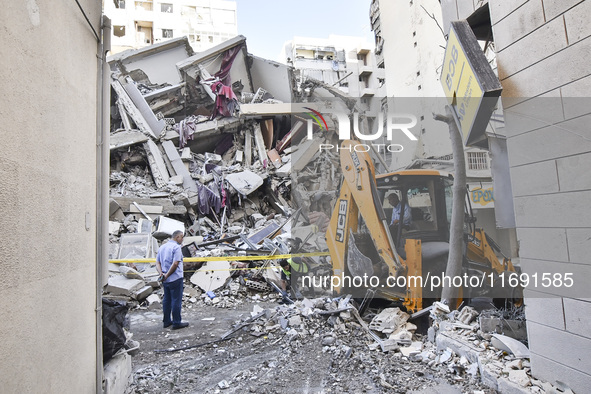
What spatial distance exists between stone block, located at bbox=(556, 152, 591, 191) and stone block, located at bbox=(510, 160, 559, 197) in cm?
5

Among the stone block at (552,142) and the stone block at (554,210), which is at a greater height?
the stone block at (552,142)

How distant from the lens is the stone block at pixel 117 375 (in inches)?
106

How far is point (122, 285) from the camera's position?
252 inches

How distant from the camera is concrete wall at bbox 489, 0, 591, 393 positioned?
2.45 metres

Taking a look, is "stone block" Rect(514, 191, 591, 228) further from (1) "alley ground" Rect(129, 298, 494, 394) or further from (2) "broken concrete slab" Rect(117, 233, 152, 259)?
(2) "broken concrete slab" Rect(117, 233, 152, 259)

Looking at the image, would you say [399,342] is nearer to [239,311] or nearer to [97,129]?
[239,311]

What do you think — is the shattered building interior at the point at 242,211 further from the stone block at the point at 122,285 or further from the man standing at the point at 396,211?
the man standing at the point at 396,211

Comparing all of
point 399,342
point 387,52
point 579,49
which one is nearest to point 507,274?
point 399,342

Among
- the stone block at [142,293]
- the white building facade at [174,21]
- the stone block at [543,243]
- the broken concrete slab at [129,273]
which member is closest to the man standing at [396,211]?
the stone block at [543,243]

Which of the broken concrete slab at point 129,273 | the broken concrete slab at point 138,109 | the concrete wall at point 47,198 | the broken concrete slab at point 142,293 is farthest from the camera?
the broken concrete slab at point 138,109

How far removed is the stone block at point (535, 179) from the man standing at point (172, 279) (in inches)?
166

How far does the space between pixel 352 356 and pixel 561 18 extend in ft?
12.0

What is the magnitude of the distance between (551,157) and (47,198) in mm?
3417

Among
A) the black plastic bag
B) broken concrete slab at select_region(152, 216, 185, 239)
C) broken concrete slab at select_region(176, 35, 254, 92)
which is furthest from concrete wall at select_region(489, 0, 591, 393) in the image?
broken concrete slab at select_region(176, 35, 254, 92)
